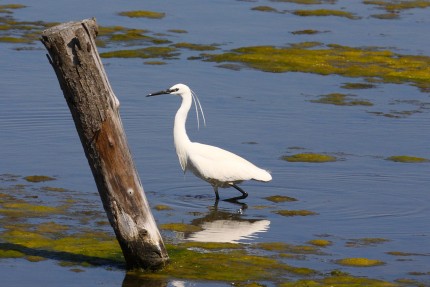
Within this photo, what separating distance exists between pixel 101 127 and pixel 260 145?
675 centimetres

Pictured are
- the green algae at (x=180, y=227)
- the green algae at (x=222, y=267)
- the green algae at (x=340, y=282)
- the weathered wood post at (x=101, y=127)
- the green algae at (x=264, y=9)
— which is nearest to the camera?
the weathered wood post at (x=101, y=127)

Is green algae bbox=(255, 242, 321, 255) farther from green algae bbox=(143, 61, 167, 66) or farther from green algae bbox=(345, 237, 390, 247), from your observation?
green algae bbox=(143, 61, 167, 66)

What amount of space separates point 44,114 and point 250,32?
30.2 ft

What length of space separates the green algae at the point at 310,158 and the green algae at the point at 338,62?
18.7 feet

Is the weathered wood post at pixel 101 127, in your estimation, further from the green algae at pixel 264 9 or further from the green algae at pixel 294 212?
the green algae at pixel 264 9

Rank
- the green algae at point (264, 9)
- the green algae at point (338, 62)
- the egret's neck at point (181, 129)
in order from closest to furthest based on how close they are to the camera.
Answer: the egret's neck at point (181, 129)
the green algae at point (338, 62)
the green algae at point (264, 9)

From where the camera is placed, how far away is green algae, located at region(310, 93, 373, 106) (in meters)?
18.7

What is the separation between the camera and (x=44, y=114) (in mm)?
17031

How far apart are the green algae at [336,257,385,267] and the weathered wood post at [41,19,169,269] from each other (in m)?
→ 1.91

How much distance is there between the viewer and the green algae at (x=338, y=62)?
70.1 ft

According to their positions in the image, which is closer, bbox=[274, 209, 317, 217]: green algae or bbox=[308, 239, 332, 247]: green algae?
bbox=[308, 239, 332, 247]: green algae

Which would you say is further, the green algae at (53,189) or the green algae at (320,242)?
the green algae at (53,189)

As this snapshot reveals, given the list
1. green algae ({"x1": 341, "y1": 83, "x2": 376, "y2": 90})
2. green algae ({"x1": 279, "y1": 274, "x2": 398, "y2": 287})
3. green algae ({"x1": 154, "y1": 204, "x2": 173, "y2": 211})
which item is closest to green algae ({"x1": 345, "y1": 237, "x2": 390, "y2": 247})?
green algae ({"x1": 279, "y1": 274, "x2": 398, "y2": 287})

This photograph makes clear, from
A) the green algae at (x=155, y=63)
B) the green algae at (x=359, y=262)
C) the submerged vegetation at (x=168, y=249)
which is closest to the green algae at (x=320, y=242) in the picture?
the submerged vegetation at (x=168, y=249)
